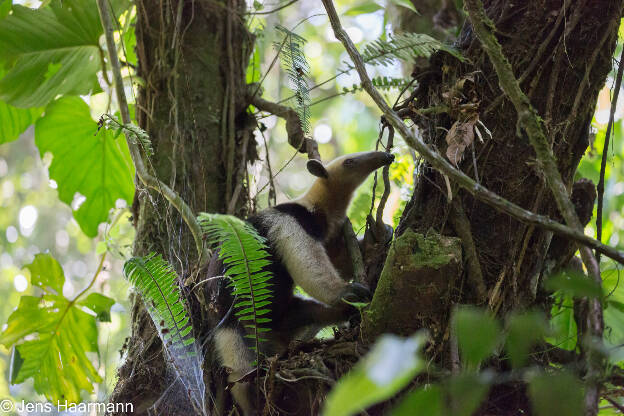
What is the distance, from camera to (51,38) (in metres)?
4.62

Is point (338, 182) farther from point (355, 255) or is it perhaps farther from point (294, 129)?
point (355, 255)

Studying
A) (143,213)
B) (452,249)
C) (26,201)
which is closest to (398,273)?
(452,249)

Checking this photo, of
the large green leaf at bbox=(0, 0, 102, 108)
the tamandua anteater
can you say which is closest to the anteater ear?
the tamandua anteater

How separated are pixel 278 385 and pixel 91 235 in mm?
2686

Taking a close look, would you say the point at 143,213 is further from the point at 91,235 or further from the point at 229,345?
the point at 229,345

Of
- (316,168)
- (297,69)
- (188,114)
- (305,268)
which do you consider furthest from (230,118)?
(305,268)

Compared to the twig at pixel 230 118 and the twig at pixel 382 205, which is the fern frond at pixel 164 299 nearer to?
the twig at pixel 382 205

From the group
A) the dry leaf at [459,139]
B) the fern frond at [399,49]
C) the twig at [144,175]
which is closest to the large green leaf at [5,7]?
the twig at [144,175]

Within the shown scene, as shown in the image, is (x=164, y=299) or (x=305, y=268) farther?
(x=305, y=268)

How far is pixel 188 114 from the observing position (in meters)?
4.55

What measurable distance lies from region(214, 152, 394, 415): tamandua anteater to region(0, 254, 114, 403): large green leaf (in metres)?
1.33

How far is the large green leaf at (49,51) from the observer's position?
4.50m

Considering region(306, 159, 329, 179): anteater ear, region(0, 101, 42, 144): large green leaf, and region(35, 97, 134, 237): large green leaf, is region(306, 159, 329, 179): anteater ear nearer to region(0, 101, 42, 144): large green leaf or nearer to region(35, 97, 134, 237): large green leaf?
region(35, 97, 134, 237): large green leaf

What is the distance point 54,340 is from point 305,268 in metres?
2.15
